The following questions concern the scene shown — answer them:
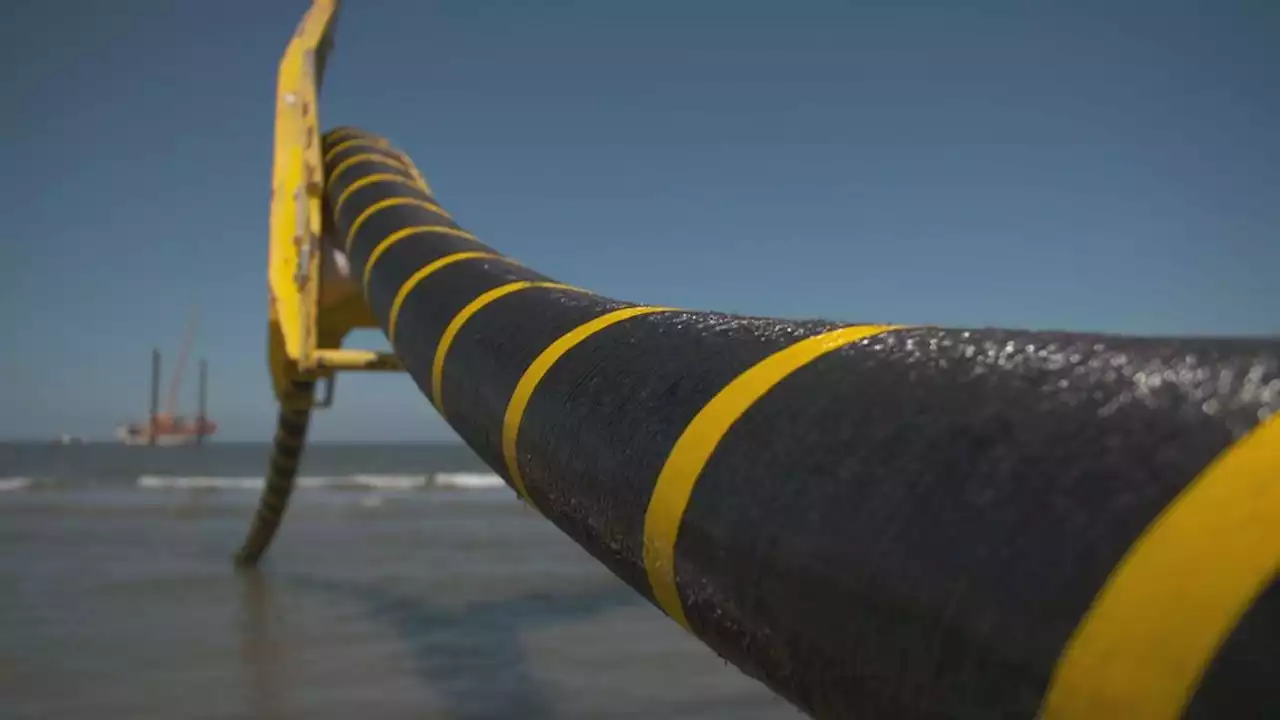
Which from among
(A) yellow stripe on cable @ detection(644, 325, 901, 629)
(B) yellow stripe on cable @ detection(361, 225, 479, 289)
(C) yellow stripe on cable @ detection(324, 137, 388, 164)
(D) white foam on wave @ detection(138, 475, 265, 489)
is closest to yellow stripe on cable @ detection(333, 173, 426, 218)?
(C) yellow stripe on cable @ detection(324, 137, 388, 164)

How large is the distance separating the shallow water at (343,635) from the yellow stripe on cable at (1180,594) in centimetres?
385

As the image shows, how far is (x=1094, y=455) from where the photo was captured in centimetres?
90

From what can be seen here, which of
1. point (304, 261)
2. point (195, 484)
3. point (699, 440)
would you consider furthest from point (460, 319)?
point (195, 484)

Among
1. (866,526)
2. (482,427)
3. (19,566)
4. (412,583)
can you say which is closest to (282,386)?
(412,583)

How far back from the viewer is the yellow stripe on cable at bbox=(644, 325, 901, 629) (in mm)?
1314

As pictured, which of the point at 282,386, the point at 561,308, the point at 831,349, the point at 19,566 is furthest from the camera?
the point at 19,566

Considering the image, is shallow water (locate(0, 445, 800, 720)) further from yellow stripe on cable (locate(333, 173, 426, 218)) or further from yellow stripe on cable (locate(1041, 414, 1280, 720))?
yellow stripe on cable (locate(1041, 414, 1280, 720))

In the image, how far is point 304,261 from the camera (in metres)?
5.79

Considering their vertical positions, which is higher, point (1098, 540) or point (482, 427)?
point (1098, 540)

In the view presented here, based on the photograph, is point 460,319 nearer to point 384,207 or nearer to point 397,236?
point 397,236

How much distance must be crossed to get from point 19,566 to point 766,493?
34.2 feet

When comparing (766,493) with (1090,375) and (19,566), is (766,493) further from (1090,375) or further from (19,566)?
(19,566)

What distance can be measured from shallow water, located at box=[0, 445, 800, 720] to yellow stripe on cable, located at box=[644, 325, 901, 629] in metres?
3.28

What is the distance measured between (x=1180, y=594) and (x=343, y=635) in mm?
5945
